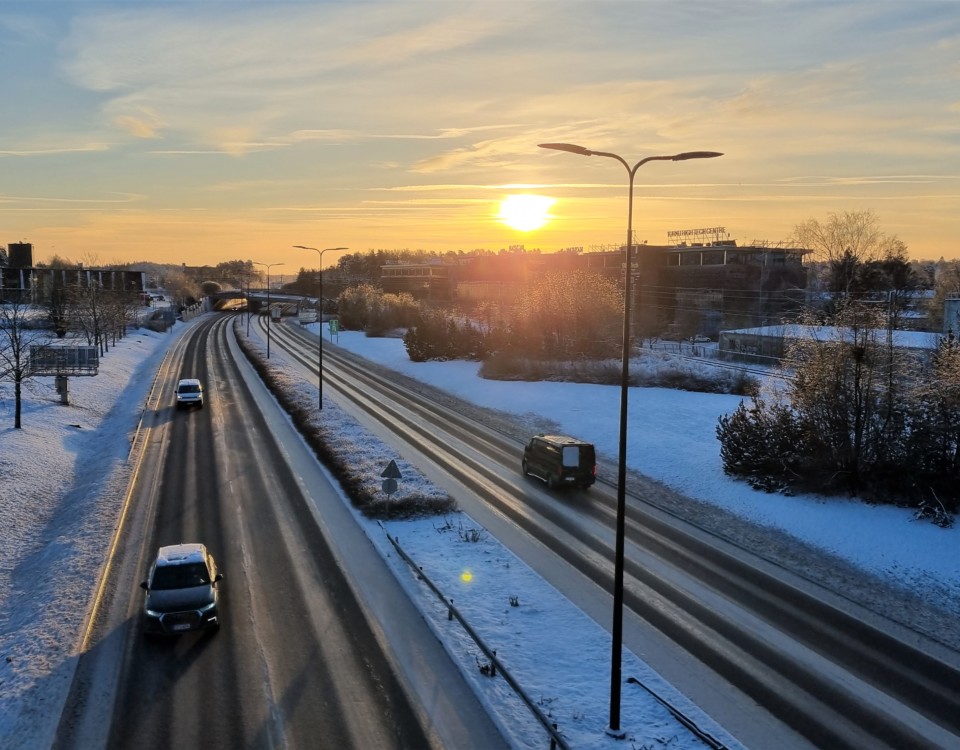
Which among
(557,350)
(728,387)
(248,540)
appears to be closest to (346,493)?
(248,540)

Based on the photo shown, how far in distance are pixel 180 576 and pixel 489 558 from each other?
8.42 meters

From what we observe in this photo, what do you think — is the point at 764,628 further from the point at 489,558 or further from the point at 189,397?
the point at 189,397

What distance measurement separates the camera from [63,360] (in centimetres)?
4644

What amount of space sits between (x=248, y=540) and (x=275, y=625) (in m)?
5.91

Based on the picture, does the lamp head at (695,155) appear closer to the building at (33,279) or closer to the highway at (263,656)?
the highway at (263,656)

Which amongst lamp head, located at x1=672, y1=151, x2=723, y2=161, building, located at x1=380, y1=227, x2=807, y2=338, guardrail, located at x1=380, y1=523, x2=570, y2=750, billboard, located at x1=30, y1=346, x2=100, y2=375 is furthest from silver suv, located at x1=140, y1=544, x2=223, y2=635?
building, located at x1=380, y1=227, x2=807, y2=338

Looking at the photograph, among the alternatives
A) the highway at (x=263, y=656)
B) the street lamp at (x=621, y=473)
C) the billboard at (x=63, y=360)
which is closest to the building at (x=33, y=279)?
the billboard at (x=63, y=360)

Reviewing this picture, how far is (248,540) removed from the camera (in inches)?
866

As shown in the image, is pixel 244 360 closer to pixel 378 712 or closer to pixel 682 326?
pixel 682 326

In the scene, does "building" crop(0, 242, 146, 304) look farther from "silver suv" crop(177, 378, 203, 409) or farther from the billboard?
"silver suv" crop(177, 378, 203, 409)

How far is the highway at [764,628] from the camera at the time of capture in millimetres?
13305

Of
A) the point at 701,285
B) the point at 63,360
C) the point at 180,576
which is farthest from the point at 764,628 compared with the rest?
the point at 701,285

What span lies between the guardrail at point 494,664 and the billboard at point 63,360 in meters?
31.1

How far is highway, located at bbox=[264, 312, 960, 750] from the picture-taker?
524 inches
